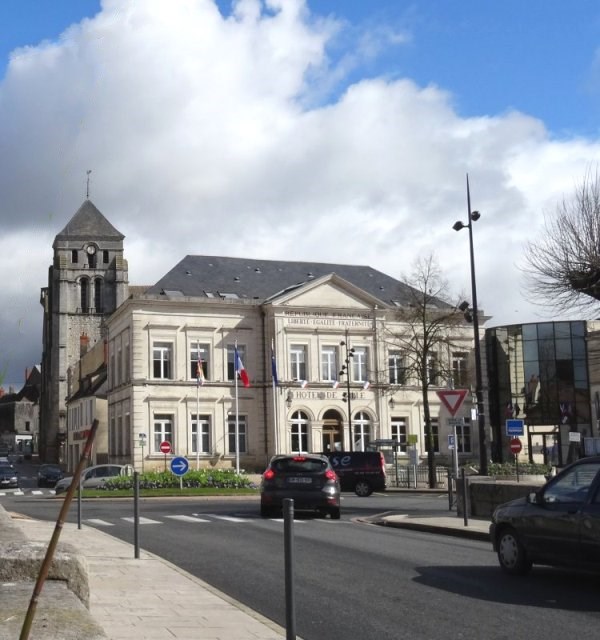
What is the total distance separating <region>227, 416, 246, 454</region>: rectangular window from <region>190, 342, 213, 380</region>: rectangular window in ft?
11.0

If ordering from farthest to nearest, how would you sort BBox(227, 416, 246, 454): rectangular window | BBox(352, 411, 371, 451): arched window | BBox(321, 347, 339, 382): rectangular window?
BBox(321, 347, 339, 382): rectangular window
BBox(352, 411, 371, 451): arched window
BBox(227, 416, 246, 454): rectangular window

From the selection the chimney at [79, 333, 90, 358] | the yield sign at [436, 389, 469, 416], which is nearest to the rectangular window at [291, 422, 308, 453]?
the yield sign at [436, 389, 469, 416]

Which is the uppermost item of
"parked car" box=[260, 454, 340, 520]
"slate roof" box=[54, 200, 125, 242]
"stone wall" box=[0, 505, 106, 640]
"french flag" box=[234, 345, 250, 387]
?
"slate roof" box=[54, 200, 125, 242]

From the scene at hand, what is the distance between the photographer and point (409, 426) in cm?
6556

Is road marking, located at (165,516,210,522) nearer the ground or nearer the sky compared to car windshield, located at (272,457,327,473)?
nearer the ground

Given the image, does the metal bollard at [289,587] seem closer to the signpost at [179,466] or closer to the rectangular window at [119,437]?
the signpost at [179,466]

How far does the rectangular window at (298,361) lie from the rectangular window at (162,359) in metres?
7.99

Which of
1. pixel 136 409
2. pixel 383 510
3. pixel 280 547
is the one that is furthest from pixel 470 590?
pixel 136 409

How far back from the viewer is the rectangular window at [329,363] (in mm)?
63562

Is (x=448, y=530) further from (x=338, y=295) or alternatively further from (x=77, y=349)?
(x=77, y=349)

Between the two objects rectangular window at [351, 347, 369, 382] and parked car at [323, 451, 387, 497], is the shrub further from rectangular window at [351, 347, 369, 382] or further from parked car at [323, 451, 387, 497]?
rectangular window at [351, 347, 369, 382]

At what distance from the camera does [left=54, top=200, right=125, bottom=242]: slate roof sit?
101688mm

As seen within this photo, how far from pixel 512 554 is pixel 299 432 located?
2001 inches

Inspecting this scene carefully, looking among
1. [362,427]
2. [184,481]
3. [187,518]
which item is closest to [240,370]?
[362,427]
